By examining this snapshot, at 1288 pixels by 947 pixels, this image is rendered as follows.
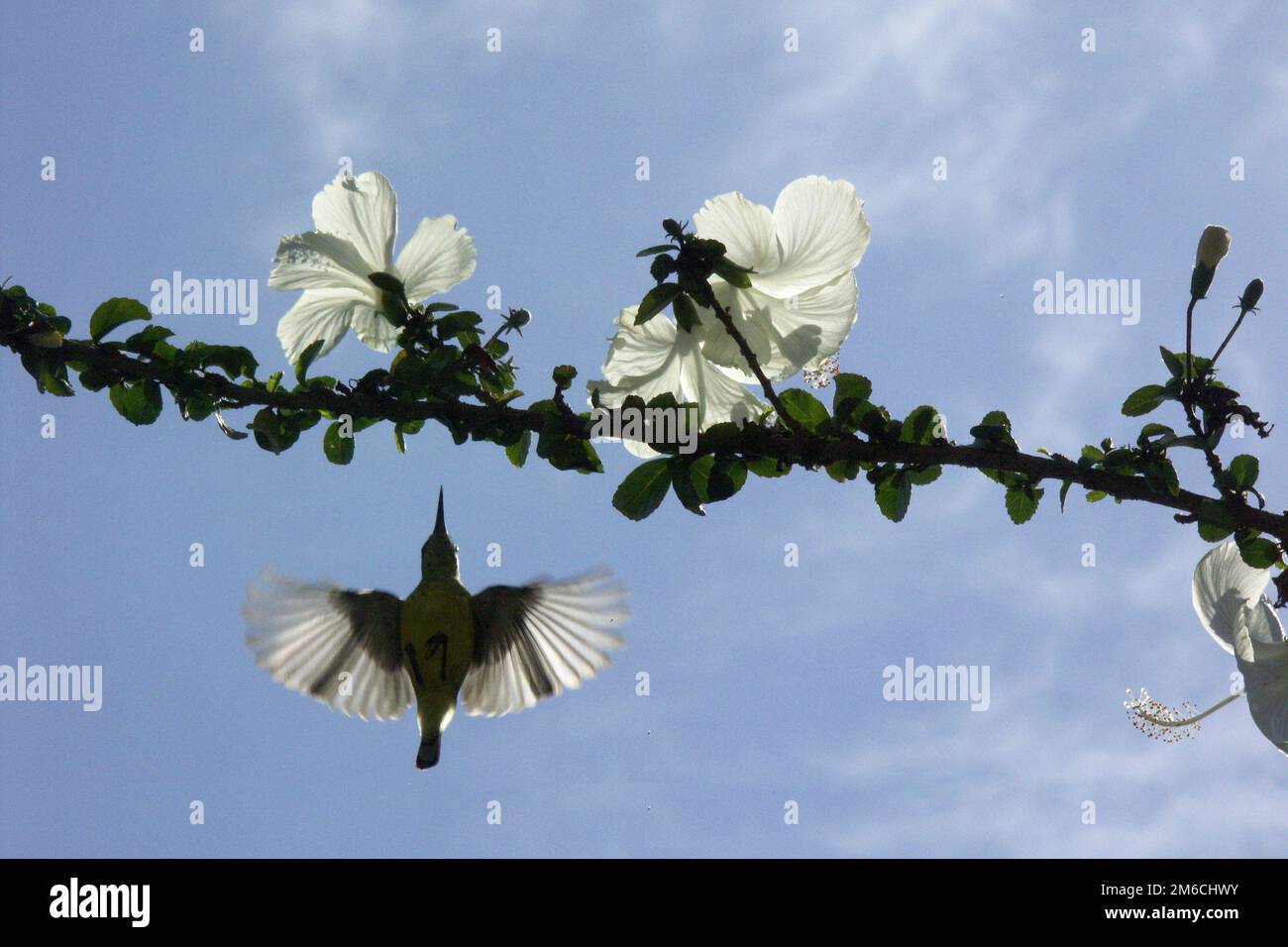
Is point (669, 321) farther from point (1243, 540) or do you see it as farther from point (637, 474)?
point (1243, 540)

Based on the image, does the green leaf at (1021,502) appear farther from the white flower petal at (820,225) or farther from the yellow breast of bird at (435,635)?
the yellow breast of bird at (435,635)

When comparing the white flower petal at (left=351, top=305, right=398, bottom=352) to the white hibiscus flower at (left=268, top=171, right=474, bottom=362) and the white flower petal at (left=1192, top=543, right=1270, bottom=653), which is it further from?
the white flower petal at (left=1192, top=543, right=1270, bottom=653)

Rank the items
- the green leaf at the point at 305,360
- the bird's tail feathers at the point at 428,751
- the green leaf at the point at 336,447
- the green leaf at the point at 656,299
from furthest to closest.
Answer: the bird's tail feathers at the point at 428,751
the green leaf at the point at 336,447
the green leaf at the point at 305,360
the green leaf at the point at 656,299

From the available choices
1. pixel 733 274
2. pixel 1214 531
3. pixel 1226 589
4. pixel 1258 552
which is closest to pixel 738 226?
pixel 733 274

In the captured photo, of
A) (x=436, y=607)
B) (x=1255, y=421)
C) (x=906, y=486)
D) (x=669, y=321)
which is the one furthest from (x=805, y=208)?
(x=436, y=607)

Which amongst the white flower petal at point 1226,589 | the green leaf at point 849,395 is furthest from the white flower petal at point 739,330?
the white flower petal at point 1226,589

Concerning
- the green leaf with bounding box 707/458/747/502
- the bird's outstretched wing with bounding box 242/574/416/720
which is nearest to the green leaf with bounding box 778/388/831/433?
the green leaf with bounding box 707/458/747/502

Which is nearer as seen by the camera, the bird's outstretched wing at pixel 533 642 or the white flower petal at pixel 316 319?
the white flower petal at pixel 316 319
